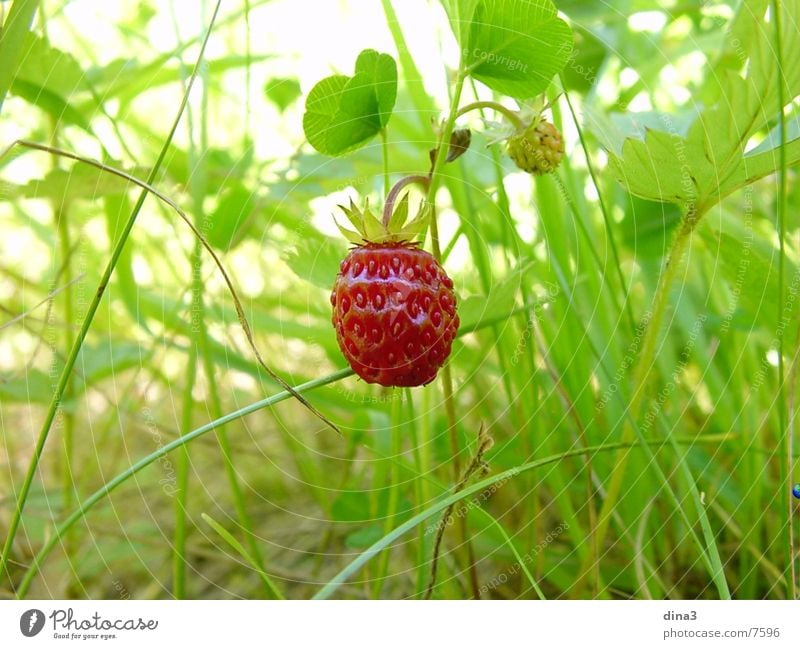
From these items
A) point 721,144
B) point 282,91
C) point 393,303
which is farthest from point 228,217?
point 721,144

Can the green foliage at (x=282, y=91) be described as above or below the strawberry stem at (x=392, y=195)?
above

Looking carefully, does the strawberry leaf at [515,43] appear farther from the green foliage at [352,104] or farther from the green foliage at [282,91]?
the green foliage at [282,91]

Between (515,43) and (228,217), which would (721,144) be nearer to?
(515,43)

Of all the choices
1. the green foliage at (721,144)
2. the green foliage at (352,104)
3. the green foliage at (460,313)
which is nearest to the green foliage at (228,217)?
the green foliage at (460,313)

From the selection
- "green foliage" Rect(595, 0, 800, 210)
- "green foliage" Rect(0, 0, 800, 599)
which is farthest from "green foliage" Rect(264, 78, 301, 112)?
"green foliage" Rect(595, 0, 800, 210)

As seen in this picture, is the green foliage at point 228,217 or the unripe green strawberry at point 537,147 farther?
the green foliage at point 228,217
